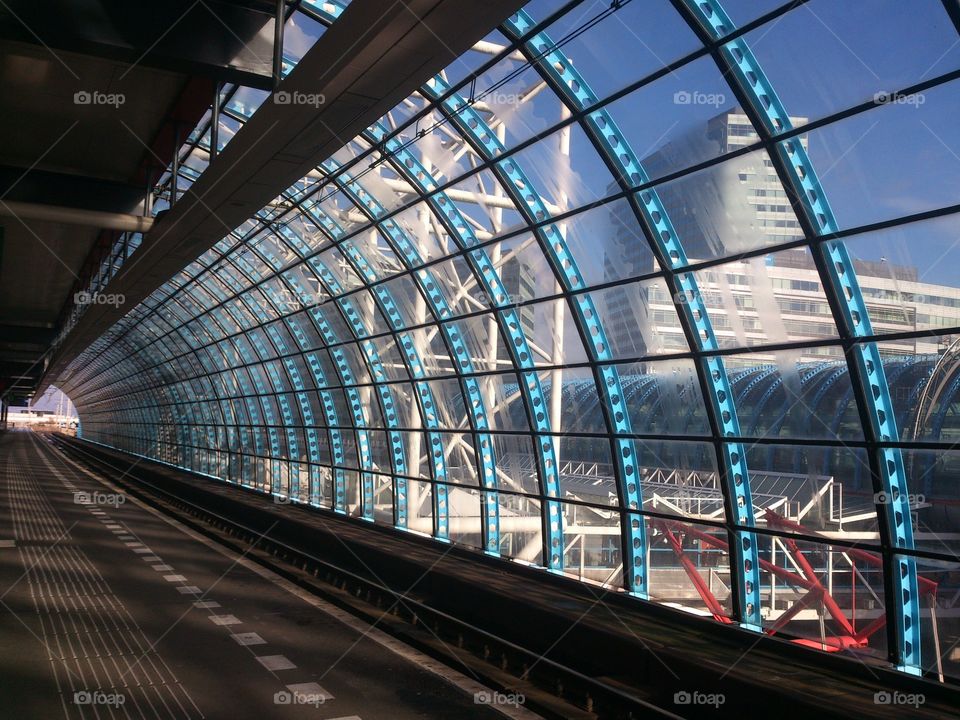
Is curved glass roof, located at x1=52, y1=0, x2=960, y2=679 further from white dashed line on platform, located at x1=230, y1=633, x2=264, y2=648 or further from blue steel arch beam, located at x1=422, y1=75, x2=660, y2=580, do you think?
white dashed line on platform, located at x1=230, y1=633, x2=264, y2=648

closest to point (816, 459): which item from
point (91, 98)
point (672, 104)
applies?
point (672, 104)

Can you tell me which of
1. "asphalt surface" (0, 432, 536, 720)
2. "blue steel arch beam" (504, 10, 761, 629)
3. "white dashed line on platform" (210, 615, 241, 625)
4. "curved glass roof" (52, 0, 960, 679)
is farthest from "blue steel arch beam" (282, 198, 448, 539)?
"blue steel arch beam" (504, 10, 761, 629)

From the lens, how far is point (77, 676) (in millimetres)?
10797

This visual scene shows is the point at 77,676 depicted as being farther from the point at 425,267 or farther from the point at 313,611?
the point at 425,267

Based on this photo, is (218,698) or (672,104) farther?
(672,104)

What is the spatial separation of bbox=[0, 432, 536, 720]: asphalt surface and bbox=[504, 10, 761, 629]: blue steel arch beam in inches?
206

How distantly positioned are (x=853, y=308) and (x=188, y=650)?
1020cm

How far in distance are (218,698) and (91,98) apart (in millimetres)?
9543

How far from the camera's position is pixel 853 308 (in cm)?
1173

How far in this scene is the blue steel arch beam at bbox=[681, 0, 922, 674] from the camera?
440 inches


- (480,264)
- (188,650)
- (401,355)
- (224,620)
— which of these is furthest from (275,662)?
(401,355)

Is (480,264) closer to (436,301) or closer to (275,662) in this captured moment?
(436,301)

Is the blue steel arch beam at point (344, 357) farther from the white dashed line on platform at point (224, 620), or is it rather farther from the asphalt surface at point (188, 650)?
the white dashed line on platform at point (224, 620)

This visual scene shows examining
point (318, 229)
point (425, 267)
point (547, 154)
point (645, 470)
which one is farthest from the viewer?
point (318, 229)
